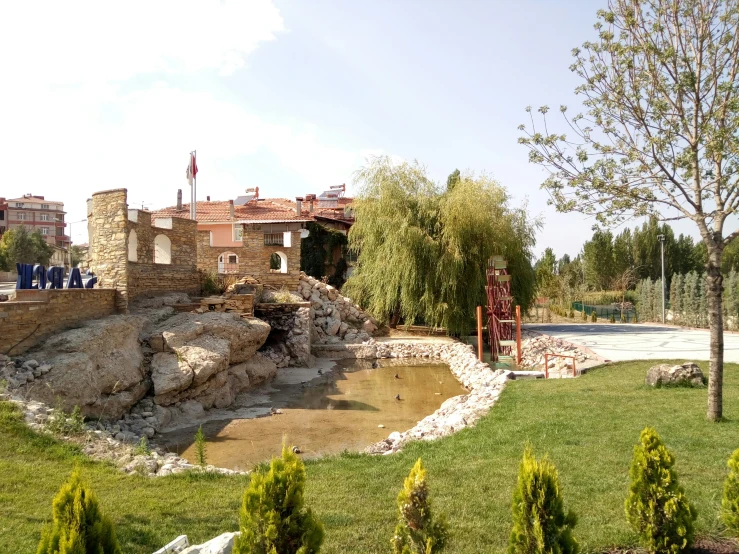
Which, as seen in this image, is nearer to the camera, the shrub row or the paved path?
the shrub row

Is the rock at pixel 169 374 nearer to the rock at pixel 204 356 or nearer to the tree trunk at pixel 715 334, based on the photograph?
the rock at pixel 204 356

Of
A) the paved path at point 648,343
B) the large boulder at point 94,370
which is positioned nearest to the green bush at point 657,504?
the large boulder at point 94,370

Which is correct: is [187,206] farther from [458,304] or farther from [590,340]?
[590,340]

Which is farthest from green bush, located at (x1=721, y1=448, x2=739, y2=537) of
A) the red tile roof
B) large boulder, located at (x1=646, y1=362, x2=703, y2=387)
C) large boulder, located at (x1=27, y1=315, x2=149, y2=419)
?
the red tile roof

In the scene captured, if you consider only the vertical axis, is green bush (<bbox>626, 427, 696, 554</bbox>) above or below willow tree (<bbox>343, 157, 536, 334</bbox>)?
below

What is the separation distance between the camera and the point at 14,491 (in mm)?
5281

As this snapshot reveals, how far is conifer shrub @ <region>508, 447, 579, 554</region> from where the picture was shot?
3227mm

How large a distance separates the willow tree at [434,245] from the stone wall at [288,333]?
14.4 feet

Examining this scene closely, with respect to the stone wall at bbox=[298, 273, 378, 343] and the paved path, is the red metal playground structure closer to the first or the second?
the paved path

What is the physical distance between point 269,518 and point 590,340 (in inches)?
747

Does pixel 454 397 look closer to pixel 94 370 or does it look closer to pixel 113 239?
pixel 94 370

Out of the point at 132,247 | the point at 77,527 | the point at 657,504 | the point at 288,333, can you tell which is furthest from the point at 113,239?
the point at 657,504

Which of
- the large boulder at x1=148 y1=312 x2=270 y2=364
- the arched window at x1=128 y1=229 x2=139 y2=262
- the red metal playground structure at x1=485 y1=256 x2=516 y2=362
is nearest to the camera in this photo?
the large boulder at x1=148 y1=312 x2=270 y2=364

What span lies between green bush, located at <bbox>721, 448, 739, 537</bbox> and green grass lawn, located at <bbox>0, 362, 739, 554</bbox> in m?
0.42
